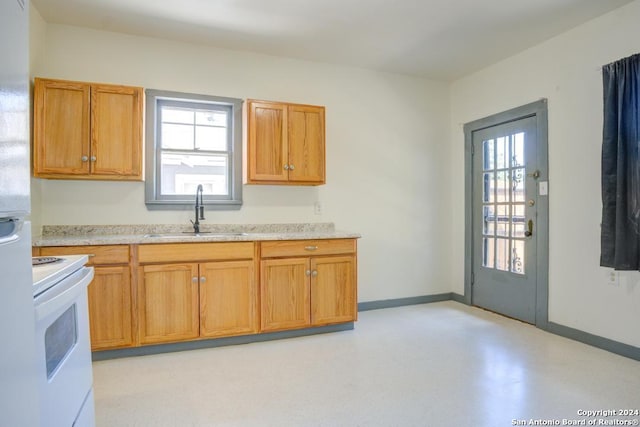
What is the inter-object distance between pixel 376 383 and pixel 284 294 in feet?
3.59

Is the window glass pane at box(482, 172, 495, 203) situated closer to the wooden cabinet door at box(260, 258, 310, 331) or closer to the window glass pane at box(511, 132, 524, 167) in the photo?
the window glass pane at box(511, 132, 524, 167)

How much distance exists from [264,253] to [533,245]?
2.56m

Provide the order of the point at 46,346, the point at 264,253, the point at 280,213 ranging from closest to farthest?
the point at 46,346 → the point at 264,253 → the point at 280,213

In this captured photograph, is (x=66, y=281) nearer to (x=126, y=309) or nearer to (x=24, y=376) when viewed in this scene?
(x=24, y=376)

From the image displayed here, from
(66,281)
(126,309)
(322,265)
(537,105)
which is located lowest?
(126,309)

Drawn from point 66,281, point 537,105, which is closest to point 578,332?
point 537,105

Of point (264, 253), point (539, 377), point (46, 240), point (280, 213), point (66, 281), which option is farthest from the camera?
point (280, 213)

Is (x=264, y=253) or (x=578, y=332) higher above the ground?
(x=264, y=253)

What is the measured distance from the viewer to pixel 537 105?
3.46 metres

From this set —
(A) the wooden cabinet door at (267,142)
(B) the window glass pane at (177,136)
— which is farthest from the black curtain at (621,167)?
(B) the window glass pane at (177,136)

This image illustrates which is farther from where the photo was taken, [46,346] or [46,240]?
[46,240]

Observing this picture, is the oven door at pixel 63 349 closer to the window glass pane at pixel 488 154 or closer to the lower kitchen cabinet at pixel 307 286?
the lower kitchen cabinet at pixel 307 286

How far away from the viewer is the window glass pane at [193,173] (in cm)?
340

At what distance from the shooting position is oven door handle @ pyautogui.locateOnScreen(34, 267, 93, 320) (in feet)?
2.92
